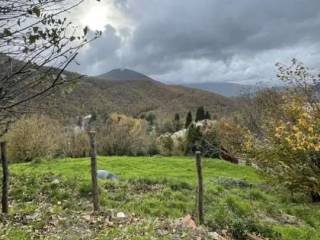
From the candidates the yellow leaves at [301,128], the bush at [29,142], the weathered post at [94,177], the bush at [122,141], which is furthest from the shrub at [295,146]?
the bush at [122,141]

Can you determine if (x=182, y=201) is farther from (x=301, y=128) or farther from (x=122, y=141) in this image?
(x=122, y=141)

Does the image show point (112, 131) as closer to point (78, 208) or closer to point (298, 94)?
point (298, 94)

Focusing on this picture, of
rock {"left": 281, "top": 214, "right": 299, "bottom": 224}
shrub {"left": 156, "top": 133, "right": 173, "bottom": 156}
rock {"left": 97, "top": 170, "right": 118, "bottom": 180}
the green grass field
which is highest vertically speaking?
shrub {"left": 156, "top": 133, "right": 173, "bottom": 156}

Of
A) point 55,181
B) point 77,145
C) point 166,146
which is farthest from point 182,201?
point 166,146

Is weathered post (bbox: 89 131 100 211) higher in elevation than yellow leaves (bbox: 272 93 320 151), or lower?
lower

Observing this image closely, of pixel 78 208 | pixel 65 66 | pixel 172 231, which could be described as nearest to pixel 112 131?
pixel 78 208

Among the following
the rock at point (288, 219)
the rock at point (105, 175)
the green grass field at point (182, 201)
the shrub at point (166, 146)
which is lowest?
the rock at point (288, 219)

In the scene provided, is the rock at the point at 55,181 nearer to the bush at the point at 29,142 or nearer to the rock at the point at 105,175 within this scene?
the rock at the point at 105,175

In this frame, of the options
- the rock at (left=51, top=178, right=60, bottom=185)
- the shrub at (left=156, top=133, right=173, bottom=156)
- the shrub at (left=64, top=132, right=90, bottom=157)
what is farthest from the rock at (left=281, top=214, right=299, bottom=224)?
the shrub at (left=156, top=133, right=173, bottom=156)

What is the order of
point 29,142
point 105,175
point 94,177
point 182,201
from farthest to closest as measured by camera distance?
point 29,142
point 105,175
point 182,201
point 94,177

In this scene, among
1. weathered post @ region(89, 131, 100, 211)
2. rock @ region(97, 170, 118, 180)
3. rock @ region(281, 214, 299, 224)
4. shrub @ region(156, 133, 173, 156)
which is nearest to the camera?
weathered post @ region(89, 131, 100, 211)

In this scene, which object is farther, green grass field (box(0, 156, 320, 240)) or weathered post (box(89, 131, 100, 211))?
green grass field (box(0, 156, 320, 240))

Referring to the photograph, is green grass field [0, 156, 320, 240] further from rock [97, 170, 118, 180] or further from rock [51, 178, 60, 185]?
rock [97, 170, 118, 180]

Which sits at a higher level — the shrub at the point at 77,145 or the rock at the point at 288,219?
the shrub at the point at 77,145
